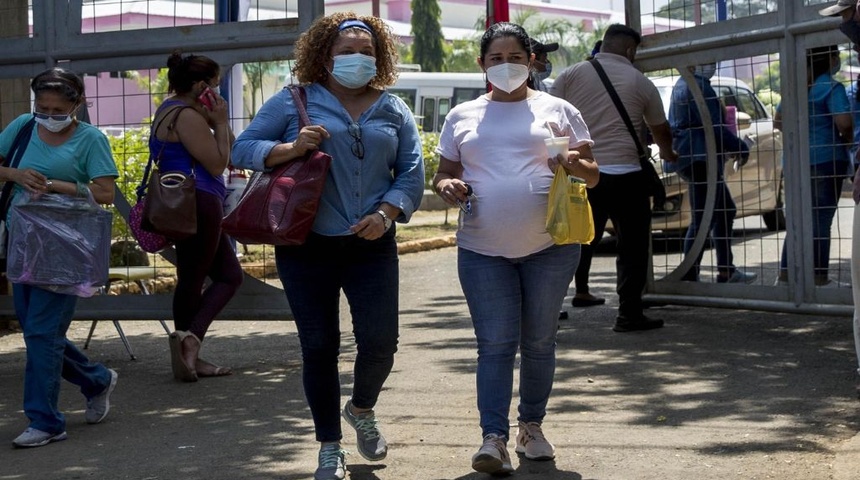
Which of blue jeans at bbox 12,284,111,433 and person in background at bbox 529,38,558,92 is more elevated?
person in background at bbox 529,38,558,92

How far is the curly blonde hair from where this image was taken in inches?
204

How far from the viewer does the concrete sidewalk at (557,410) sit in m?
5.41

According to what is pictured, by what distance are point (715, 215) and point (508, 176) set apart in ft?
14.0

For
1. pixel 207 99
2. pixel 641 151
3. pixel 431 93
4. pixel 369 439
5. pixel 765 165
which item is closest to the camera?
pixel 369 439

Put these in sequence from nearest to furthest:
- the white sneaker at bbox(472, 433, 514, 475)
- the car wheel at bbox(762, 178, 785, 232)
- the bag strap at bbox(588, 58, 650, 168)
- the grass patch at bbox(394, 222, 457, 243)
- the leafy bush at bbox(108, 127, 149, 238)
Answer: the white sneaker at bbox(472, 433, 514, 475) → the bag strap at bbox(588, 58, 650, 168) → the car wheel at bbox(762, 178, 785, 232) → the leafy bush at bbox(108, 127, 149, 238) → the grass patch at bbox(394, 222, 457, 243)

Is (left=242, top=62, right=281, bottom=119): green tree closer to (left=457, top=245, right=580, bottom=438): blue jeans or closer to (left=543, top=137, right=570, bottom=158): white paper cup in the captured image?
Result: (left=457, top=245, right=580, bottom=438): blue jeans

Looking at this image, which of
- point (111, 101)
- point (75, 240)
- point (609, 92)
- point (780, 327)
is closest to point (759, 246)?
point (780, 327)

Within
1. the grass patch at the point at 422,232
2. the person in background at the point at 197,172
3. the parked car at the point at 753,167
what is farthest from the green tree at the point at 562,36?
the person in background at the point at 197,172

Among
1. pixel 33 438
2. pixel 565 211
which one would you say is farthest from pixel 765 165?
pixel 33 438

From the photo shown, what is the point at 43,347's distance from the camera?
606cm

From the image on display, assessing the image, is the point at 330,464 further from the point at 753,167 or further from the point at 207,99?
the point at 753,167

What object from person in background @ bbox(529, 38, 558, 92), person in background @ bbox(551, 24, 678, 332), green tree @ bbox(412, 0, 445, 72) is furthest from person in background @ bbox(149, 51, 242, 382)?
green tree @ bbox(412, 0, 445, 72)

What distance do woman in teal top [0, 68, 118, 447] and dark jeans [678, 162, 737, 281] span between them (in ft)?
14.2

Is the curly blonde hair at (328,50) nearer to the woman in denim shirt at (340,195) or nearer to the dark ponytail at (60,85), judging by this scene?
the woman in denim shirt at (340,195)
